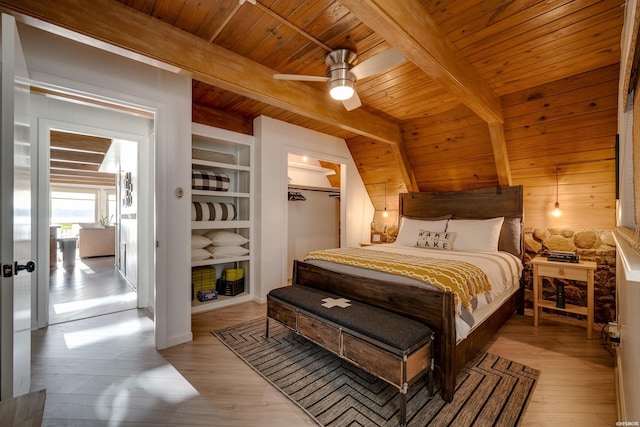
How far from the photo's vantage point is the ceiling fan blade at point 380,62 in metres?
1.81

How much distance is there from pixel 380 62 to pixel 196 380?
2580 mm

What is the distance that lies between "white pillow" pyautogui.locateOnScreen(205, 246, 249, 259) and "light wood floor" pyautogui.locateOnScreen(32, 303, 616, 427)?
944 millimetres

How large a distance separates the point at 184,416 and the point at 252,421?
0.41m

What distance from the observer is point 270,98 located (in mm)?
2447

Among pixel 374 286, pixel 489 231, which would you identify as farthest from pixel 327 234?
pixel 374 286

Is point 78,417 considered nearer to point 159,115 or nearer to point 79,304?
point 159,115

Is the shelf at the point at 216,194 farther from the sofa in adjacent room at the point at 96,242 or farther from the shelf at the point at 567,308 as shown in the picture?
the sofa in adjacent room at the point at 96,242

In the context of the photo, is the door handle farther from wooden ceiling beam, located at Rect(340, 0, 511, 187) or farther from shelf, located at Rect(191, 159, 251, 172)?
shelf, located at Rect(191, 159, 251, 172)

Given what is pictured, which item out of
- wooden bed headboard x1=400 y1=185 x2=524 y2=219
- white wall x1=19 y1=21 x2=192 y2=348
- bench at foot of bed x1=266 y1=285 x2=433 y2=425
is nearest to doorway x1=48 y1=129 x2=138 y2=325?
white wall x1=19 y1=21 x2=192 y2=348

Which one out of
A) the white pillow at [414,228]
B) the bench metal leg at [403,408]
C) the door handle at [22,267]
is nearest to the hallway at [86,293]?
the door handle at [22,267]

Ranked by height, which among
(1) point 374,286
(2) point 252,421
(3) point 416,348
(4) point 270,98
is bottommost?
(2) point 252,421

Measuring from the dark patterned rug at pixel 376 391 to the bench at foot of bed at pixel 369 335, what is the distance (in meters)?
0.16

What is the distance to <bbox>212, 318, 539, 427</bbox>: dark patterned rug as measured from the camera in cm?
165

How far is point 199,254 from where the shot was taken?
3.46m
